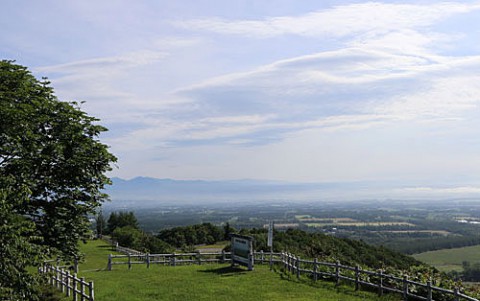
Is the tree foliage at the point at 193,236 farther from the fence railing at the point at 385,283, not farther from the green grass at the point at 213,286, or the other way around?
the fence railing at the point at 385,283

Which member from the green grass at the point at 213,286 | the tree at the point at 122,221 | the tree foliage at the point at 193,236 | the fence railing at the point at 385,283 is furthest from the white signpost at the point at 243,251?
the tree at the point at 122,221

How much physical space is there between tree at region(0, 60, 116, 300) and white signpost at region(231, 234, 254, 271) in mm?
9294

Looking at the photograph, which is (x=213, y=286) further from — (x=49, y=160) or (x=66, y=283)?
(x=49, y=160)

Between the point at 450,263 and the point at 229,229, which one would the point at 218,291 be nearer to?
the point at 229,229

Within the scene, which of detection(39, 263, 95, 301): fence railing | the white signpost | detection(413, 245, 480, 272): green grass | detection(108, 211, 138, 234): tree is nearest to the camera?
detection(39, 263, 95, 301): fence railing

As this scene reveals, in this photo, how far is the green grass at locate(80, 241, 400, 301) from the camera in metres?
19.3

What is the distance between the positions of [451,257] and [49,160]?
10652 cm

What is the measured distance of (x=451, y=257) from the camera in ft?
348

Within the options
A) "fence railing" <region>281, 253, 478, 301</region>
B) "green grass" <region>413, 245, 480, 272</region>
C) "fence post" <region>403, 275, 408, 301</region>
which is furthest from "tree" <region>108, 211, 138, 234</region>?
"fence post" <region>403, 275, 408, 301</region>

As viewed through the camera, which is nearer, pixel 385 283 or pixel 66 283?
pixel 385 283

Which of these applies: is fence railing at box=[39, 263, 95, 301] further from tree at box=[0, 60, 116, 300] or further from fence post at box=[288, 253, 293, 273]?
fence post at box=[288, 253, 293, 273]

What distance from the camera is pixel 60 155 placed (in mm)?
19734

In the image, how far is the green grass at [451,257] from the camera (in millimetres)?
95581

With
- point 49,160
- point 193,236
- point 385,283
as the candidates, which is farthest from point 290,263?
point 193,236
